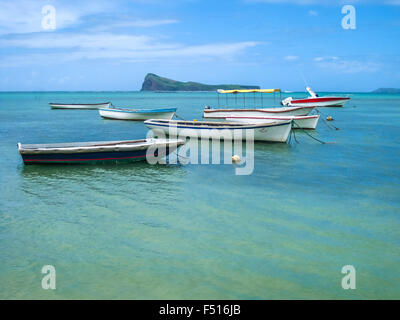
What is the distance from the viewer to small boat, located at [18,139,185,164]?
16.7m

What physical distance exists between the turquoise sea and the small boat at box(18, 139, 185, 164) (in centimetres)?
38

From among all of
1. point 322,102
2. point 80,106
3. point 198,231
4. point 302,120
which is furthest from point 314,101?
point 198,231

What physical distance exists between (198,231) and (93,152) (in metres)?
8.51

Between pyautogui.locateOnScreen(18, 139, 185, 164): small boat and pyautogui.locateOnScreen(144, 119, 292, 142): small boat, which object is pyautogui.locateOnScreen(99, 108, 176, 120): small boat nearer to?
pyautogui.locateOnScreen(144, 119, 292, 142): small boat

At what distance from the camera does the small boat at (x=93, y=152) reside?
16719mm

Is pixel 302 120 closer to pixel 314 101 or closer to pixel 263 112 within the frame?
pixel 263 112

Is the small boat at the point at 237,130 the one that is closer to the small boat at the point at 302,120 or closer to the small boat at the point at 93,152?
the small boat at the point at 93,152

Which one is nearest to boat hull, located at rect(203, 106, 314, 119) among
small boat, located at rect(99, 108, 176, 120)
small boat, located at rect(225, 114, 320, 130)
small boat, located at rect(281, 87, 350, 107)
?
small boat, located at rect(225, 114, 320, 130)

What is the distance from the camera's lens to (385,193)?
43.6ft

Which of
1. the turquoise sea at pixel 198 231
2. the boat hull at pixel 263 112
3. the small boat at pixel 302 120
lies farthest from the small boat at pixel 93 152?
the boat hull at pixel 263 112

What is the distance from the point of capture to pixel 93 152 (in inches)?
666

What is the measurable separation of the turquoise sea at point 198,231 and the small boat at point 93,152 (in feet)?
1.24
